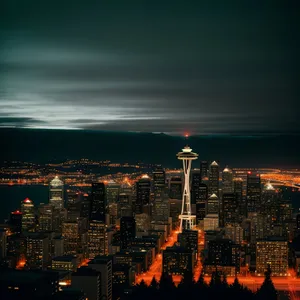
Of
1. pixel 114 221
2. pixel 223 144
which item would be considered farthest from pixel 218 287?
pixel 223 144

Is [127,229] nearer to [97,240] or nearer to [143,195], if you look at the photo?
[97,240]

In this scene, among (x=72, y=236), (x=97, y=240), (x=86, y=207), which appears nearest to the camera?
(x=97, y=240)

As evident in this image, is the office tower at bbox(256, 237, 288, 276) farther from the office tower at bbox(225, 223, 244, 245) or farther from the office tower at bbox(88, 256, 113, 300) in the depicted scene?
the office tower at bbox(88, 256, 113, 300)

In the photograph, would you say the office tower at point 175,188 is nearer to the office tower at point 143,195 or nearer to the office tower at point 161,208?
the office tower at point 161,208

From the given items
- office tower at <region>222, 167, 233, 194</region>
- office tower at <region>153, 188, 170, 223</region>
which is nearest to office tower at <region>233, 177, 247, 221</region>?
office tower at <region>222, 167, 233, 194</region>

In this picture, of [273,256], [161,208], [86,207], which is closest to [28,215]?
[86,207]

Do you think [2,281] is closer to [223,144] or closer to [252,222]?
[252,222]

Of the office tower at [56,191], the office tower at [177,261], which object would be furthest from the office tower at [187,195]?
the office tower at [177,261]
